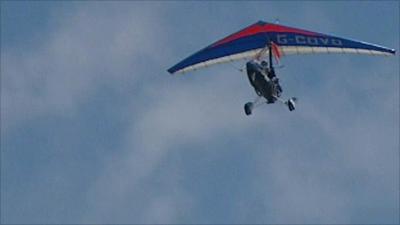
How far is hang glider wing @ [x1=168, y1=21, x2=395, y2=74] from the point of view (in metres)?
82.4

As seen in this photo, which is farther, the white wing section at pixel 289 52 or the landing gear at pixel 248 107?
the landing gear at pixel 248 107

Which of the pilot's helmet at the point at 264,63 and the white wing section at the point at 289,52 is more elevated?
the white wing section at the point at 289,52

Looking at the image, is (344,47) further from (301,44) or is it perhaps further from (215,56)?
(215,56)

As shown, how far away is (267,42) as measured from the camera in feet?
277

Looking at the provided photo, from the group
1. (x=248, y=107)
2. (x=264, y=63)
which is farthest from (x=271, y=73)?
(x=248, y=107)

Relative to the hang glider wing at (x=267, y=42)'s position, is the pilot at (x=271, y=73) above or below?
below

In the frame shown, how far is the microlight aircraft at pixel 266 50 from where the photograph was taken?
267ft

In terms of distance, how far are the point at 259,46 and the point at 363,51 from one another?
618cm

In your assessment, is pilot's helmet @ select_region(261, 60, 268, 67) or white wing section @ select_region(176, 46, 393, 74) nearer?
pilot's helmet @ select_region(261, 60, 268, 67)

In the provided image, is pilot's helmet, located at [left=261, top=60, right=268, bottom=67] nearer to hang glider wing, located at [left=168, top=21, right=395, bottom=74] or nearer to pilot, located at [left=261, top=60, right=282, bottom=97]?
pilot, located at [left=261, top=60, right=282, bottom=97]

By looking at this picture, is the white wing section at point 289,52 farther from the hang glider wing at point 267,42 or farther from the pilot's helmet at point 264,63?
the pilot's helmet at point 264,63

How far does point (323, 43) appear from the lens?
83062mm

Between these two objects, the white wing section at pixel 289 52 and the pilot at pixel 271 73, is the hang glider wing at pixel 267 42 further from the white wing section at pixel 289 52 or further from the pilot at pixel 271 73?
the pilot at pixel 271 73

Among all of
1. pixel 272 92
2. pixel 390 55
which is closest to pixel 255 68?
pixel 272 92
